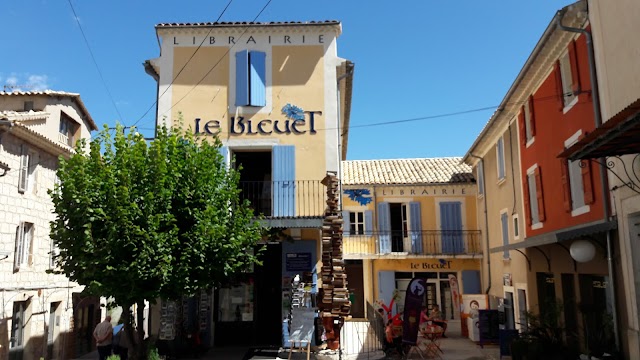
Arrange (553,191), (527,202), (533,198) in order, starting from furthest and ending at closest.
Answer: (527,202) → (533,198) → (553,191)

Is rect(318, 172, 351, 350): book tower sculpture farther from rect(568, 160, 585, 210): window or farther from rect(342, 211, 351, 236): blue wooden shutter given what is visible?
rect(342, 211, 351, 236): blue wooden shutter

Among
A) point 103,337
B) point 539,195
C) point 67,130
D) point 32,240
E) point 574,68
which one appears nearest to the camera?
point 574,68

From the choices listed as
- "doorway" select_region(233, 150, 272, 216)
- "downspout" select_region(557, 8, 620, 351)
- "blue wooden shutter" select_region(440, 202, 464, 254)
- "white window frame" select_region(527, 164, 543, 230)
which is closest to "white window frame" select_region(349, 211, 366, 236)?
"blue wooden shutter" select_region(440, 202, 464, 254)

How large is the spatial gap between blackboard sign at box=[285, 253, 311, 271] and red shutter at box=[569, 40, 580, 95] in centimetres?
717

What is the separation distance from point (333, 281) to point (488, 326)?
854cm

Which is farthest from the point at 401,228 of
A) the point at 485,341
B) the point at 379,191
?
the point at 485,341

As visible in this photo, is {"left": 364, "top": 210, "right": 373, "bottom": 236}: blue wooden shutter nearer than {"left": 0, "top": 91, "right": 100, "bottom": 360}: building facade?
No

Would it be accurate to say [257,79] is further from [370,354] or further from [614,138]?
[614,138]

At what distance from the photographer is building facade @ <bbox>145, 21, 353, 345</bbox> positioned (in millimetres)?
13664

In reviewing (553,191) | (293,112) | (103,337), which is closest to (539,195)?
(553,191)

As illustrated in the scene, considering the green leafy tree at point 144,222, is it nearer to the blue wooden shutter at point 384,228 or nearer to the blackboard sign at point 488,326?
the blackboard sign at point 488,326

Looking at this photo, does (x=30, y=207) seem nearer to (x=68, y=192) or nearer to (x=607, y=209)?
(x=68, y=192)

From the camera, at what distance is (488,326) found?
53.0ft

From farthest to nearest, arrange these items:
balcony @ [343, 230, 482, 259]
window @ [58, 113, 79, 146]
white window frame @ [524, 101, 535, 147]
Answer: balcony @ [343, 230, 482, 259] → window @ [58, 113, 79, 146] → white window frame @ [524, 101, 535, 147]
